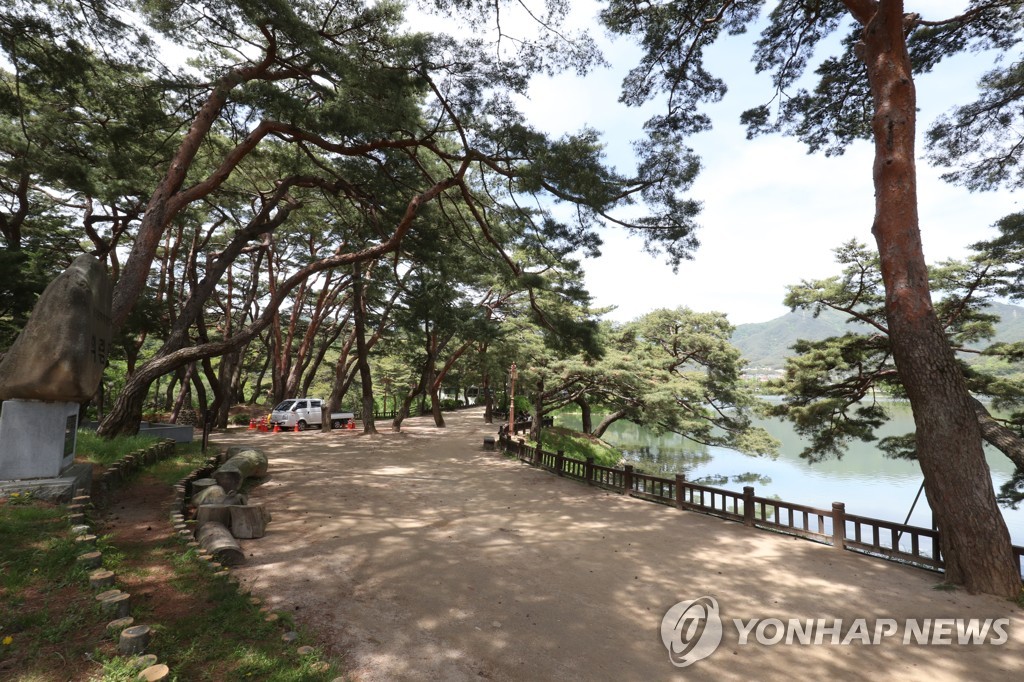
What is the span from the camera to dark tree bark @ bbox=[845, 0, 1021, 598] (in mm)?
5250

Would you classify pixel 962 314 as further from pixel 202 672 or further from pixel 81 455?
pixel 81 455

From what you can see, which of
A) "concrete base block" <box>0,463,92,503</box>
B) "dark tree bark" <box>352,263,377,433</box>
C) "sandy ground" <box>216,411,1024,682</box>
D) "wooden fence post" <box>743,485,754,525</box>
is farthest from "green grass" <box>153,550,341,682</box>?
"dark tree bark" <box>352,263,377,433</box>

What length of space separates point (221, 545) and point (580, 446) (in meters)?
19.6

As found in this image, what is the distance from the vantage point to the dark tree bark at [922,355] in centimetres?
525

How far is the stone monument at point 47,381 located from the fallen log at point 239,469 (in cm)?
228

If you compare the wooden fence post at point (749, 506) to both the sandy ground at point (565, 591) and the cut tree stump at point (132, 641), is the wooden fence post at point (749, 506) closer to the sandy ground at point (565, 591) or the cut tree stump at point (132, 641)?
the sandy ground at point (565, 591)

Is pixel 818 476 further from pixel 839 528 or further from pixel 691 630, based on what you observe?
pixel 691 630

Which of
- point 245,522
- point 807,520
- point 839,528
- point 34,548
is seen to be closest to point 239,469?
point 245,522

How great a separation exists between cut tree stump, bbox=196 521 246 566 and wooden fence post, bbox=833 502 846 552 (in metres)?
7.85

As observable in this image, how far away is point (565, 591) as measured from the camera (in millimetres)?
4965

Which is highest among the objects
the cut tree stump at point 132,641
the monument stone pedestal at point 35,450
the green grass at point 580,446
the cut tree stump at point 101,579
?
the monument stone pedestal at point 35,450

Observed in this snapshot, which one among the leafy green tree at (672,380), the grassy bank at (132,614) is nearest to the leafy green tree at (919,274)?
the grassy bank at (132,614)

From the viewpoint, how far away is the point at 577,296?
1598 cm

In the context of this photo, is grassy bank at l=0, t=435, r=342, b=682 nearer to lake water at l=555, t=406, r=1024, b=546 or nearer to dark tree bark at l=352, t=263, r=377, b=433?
dark tree bark at l=352, t=263, r=377, b=433
